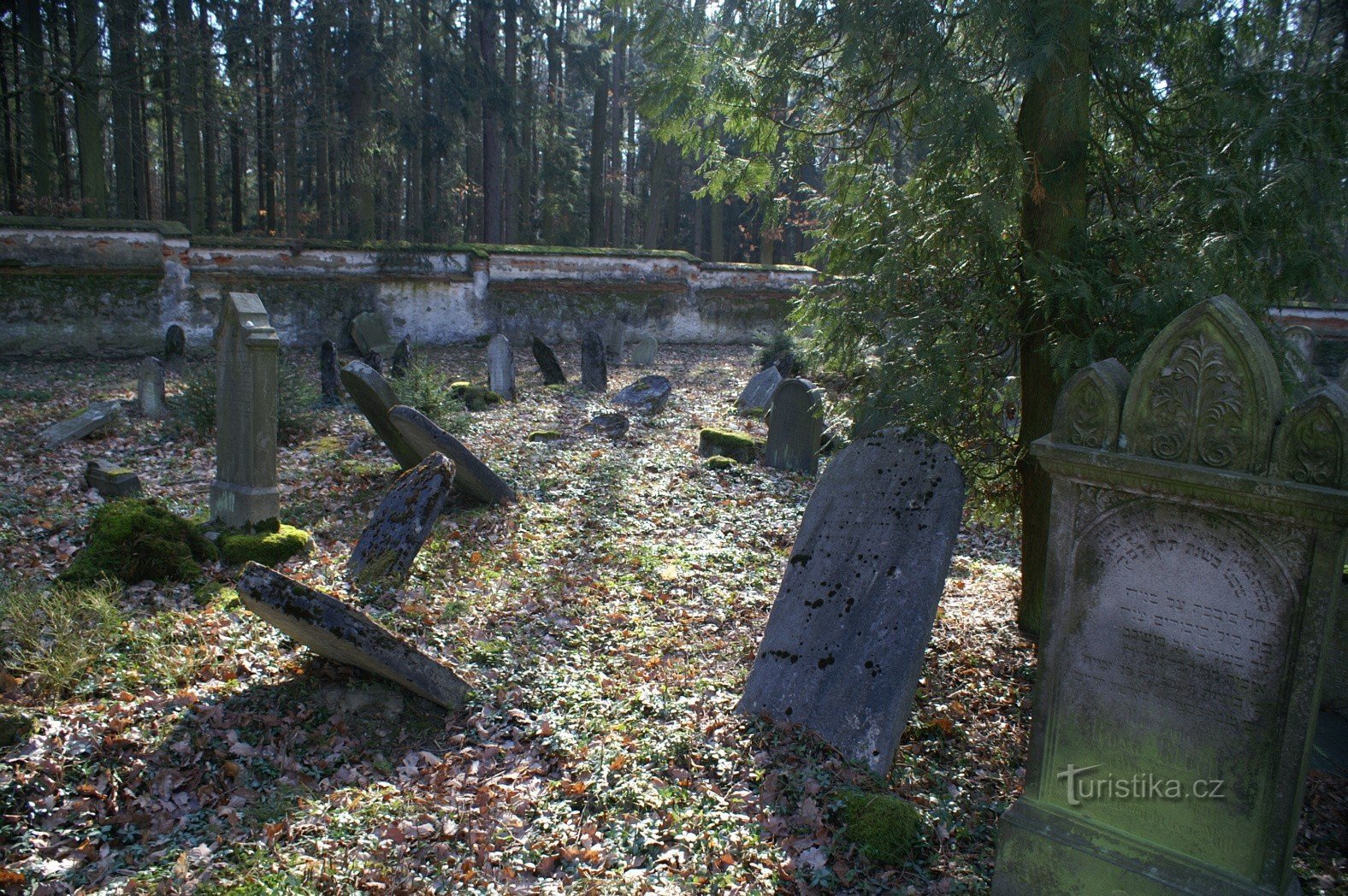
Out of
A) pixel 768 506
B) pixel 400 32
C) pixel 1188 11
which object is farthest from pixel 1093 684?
pixel 400 32

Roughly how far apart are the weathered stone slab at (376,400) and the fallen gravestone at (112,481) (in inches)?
76.7

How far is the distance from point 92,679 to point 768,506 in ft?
18.3

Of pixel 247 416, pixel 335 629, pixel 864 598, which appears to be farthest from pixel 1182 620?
pixel 247 416

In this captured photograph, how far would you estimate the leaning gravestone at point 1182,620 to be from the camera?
276cm

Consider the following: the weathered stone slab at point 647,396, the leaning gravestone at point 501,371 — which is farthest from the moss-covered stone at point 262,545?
the leaning gravestone at point 501,371

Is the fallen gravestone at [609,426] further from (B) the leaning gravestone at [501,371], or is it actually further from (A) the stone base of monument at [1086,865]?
(A) the stone base of monument at [1086,865]

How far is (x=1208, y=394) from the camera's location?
2.86 metres

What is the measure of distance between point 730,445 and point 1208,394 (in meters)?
7.28

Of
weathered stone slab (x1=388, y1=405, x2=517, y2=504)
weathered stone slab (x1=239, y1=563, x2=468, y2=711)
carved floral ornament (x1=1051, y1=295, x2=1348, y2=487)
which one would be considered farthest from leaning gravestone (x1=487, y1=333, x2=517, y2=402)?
carved floral ornament (x1=1051, y1=295, x2=1348, y2=487)

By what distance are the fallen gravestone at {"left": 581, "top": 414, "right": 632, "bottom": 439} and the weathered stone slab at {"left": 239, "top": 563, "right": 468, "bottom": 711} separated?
6602 mm

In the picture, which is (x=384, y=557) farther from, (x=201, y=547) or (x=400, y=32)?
(x=400, y=32)

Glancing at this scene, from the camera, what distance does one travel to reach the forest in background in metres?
16.8

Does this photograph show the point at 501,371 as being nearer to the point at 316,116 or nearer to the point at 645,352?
the point at 645,352

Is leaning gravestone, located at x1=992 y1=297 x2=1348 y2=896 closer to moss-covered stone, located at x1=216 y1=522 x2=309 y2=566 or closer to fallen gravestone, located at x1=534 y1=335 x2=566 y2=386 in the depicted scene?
moss-covered stone, located at x1=216 y1=522 x2=309 y2=566
